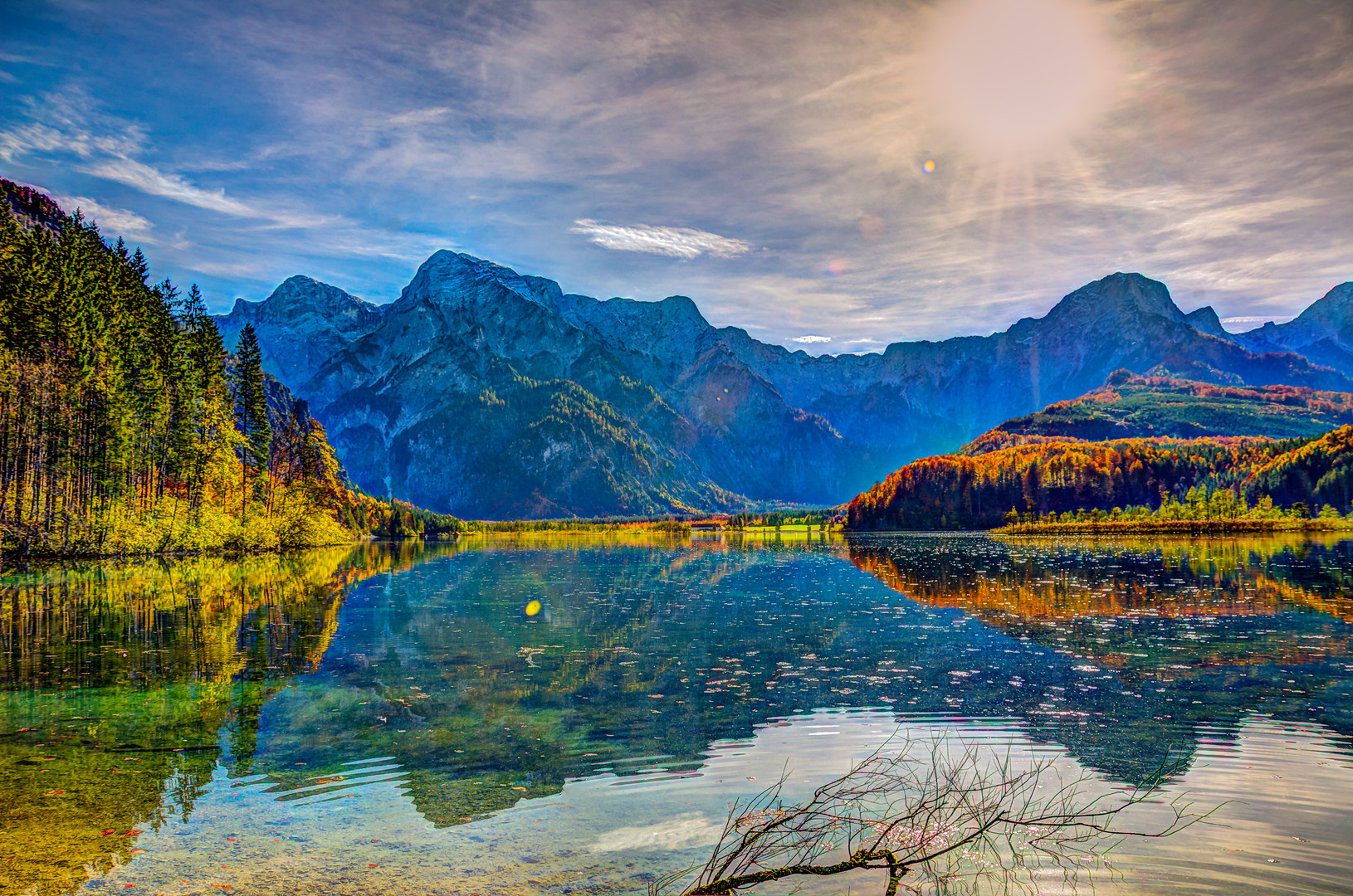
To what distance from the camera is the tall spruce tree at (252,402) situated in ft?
349

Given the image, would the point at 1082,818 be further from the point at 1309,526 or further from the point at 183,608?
the point at 1309,526

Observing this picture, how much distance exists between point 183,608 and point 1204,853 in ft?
158

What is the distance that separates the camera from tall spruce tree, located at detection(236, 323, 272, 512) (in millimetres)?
106250

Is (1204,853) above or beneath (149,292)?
beneath

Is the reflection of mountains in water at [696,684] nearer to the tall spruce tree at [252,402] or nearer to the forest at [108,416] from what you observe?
the forest at [108,416]

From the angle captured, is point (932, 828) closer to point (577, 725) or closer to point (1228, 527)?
point (577, 725)

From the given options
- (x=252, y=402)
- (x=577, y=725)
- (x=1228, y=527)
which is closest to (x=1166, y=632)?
(x=577, y=725)

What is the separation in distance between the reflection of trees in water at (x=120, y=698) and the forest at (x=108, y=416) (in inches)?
736

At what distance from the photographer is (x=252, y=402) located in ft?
354

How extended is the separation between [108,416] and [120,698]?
63.1 m

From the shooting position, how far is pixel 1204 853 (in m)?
12.0

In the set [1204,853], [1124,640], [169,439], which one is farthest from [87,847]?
[169,439]

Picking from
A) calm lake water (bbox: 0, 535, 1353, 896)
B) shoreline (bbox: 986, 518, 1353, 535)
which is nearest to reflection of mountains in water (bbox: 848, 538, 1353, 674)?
calm lake water (bbox: 0, 535, 1353, 896)

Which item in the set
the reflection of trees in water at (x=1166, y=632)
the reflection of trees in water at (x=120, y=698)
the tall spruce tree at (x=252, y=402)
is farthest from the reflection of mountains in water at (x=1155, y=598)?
the tall spruce tree at (x=252, y=402)
